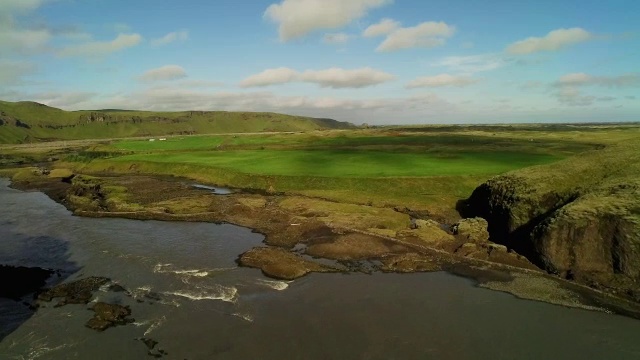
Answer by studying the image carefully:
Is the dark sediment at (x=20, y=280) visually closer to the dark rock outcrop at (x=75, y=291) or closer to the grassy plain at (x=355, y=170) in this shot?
the dark rock outcrop at (x=75, y=291)

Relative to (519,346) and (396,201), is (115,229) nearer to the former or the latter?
(396,201)

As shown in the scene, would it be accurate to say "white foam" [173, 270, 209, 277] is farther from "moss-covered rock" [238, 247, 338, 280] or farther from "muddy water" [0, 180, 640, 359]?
"moss-covered rock" [238, 247, 338, 280]

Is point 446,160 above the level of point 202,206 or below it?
above

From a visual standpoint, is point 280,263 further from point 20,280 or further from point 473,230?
point 20,280

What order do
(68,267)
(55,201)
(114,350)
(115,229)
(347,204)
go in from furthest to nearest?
(55,201)
(347,204)
(115,229)
(68,267)
(114,350)

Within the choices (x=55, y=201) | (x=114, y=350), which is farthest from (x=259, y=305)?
(x=55, y=201)

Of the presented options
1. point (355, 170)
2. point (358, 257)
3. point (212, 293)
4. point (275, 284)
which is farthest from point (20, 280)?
point (355, 170)
